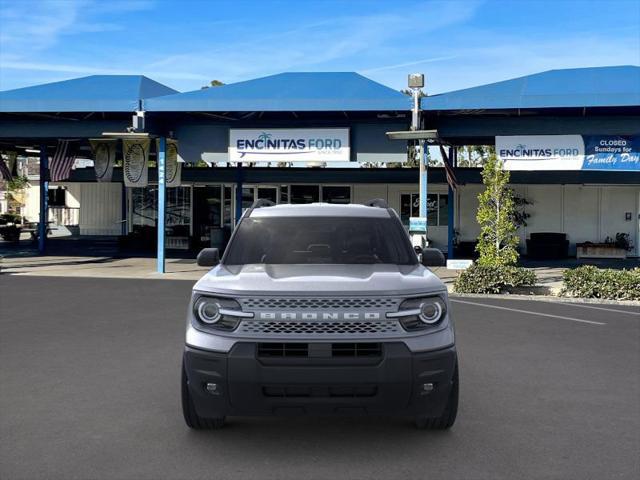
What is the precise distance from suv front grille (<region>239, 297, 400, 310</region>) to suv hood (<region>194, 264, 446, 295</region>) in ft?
0.15

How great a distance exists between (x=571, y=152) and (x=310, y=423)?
50.1 feet

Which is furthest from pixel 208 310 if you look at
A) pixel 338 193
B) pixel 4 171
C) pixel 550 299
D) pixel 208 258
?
pixel 338 193

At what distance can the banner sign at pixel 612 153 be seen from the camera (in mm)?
18000

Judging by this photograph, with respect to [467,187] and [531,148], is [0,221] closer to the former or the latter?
[467,187]

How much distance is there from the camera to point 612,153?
18062mm

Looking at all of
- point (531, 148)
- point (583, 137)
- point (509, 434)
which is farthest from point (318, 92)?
point (509, 434)

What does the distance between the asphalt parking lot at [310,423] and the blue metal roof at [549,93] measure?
356 inches

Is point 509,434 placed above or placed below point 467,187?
below

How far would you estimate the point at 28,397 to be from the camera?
5.96 metres

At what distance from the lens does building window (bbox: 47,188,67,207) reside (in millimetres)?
35656

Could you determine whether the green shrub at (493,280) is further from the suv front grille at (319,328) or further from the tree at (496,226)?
the suv front grille at (319,328)

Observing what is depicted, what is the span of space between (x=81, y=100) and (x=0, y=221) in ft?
91.5

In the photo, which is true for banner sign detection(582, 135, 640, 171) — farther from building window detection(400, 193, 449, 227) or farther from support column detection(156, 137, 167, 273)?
support column detection(156, 137, 167, 273)

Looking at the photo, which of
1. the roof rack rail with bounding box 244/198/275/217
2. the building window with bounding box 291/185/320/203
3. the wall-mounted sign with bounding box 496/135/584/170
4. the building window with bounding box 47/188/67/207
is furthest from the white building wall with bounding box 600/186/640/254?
the building window with bounding box 47/188/67/207
